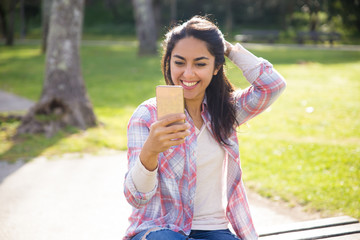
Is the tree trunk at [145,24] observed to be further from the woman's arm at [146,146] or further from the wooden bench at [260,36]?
the woman's arm at [146,146]

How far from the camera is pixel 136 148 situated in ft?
7.05

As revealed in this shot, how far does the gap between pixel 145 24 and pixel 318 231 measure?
16259 millimetres

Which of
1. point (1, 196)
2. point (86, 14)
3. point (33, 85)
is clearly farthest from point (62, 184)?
point (86, 14)

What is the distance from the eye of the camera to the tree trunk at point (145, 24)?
18.0m

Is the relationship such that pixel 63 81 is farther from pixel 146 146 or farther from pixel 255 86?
pixel 146 146

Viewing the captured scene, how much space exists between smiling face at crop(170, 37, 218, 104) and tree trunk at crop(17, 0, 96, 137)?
4.95 metres

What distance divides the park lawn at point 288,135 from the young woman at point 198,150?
393 mm

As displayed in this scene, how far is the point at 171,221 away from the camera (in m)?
2.27

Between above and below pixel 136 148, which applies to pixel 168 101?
above

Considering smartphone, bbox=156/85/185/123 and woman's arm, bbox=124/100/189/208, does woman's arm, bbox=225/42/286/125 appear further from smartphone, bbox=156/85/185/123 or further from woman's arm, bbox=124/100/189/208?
smartphone, bbox=156/85/185/123

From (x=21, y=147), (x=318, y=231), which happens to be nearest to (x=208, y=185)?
(x=318, y=231)

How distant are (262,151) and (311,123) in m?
1.97

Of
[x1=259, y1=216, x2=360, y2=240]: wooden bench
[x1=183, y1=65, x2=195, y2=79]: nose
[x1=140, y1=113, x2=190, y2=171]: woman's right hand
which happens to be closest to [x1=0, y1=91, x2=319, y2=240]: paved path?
[x1=259, y1=216, x2=360, y2=240]: wooden bench

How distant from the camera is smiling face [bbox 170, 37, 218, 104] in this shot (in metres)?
2.36
